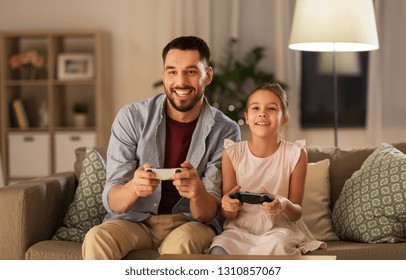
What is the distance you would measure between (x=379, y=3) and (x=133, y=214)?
392cm

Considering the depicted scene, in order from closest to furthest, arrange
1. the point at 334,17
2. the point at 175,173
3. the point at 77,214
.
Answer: the point at 175,173 → the point at 77,214 → the point at 334,17

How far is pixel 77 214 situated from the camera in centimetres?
293

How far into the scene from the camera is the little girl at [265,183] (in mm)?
2363

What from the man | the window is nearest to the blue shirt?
the man

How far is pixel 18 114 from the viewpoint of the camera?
6078 millimetres

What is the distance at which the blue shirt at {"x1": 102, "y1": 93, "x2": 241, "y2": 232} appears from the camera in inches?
101

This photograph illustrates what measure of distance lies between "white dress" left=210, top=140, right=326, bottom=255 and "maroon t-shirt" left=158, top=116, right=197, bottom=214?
16cm

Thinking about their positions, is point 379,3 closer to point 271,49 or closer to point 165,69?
point 271,49

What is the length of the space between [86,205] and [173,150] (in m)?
0.53

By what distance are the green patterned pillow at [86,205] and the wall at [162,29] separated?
3162mm

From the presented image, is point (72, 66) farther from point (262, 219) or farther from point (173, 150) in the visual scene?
point (262, 219)

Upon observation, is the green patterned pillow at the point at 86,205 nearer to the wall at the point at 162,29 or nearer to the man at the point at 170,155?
the man at the point at 170,155

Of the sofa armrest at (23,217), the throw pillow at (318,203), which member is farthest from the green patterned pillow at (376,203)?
the sofa armrest at (23,217)

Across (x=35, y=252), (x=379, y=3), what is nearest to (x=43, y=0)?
(x=379, y=3)
